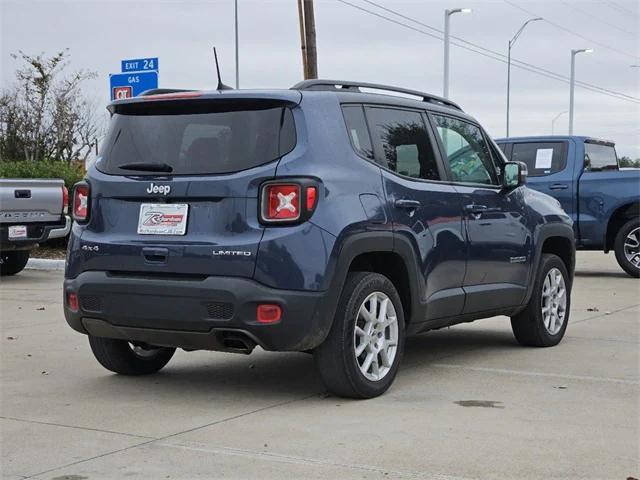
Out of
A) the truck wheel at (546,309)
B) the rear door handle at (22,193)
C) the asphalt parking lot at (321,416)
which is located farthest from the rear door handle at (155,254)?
the rear door handle at (22,193)

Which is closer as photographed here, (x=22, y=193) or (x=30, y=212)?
(x=22, y=193)

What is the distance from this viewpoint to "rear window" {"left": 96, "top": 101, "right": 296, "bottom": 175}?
20.7ft

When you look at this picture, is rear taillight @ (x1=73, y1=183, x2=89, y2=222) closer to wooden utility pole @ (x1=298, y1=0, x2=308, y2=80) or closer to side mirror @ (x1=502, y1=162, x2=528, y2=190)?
side mirror @ (x1=502, y1=162, x2=528, y2=190)

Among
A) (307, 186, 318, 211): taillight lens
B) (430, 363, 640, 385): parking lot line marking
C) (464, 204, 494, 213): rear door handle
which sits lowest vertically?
(430, 363, 640, 385): parking lot line marking

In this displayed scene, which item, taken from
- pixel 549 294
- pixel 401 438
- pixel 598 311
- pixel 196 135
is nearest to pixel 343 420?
pixel 401 438

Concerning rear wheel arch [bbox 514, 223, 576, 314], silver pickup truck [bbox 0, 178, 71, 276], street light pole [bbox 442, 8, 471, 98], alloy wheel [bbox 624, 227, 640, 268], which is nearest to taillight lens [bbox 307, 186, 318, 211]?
rear wheel arch [bbox 514, 223, 576, 314]

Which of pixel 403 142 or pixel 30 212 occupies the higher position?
pixel 403 142

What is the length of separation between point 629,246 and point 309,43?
27.5 feet

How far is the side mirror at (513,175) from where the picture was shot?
8109 mm

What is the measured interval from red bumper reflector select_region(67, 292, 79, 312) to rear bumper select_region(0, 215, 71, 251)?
26.2ft

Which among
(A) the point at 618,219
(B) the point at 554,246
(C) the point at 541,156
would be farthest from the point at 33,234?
(A) the point at 618,219

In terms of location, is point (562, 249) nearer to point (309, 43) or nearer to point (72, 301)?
point (72, 301)

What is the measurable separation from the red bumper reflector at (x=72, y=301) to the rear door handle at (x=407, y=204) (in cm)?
201

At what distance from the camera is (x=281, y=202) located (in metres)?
6.13
